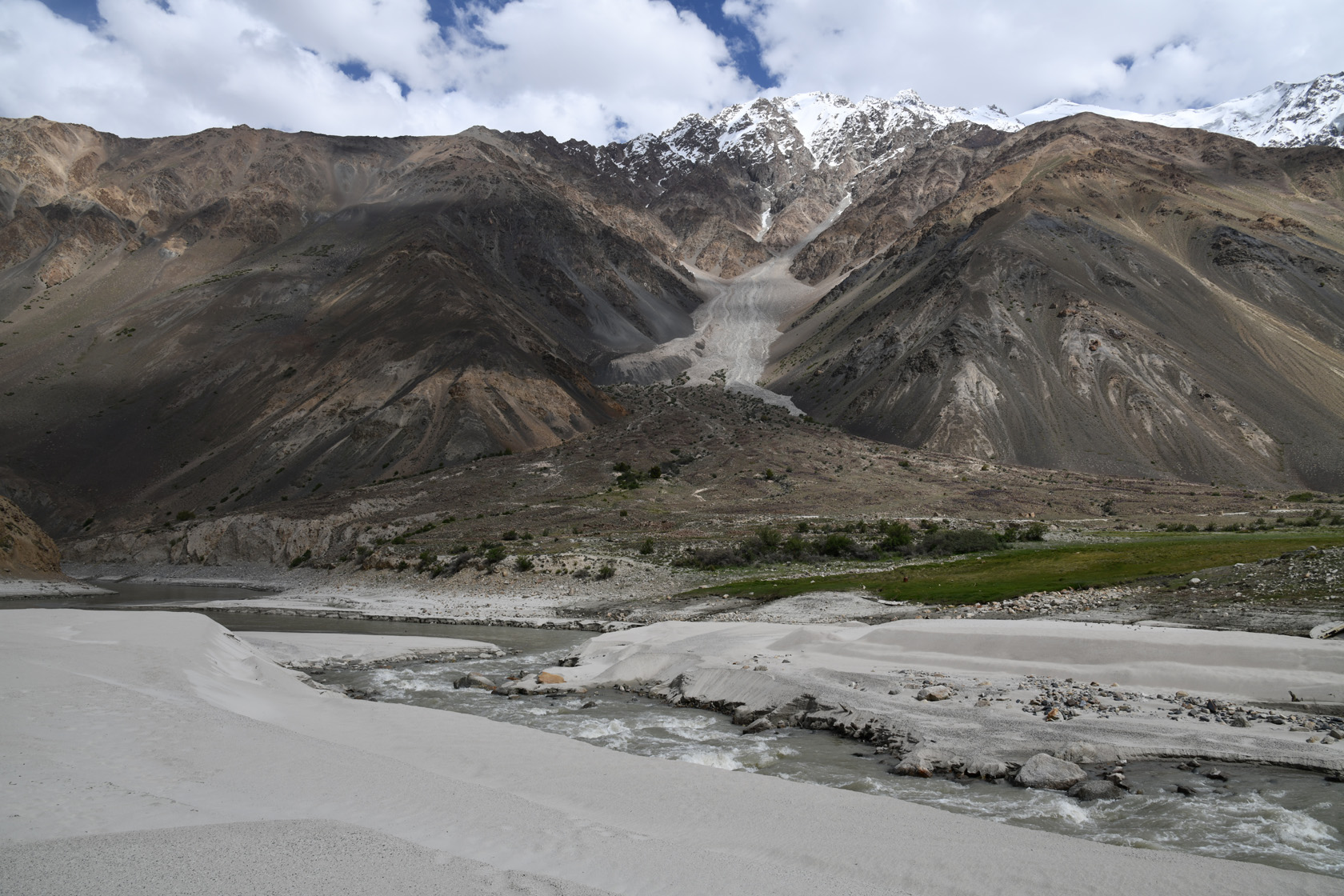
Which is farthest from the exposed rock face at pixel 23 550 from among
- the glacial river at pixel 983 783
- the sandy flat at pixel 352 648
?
the glacial river at pixel 983 783

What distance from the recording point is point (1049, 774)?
9500 mm

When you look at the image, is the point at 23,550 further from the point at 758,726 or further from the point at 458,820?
the point at 458,820

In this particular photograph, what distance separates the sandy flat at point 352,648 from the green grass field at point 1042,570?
11.6m

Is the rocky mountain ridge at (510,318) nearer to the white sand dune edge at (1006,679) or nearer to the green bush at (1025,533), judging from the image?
the green bush at (1025,533)

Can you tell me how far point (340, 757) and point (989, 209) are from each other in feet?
417

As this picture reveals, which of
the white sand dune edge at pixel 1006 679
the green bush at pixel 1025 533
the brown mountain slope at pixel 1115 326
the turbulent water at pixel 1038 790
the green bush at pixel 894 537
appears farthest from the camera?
the brown mountain slope at pixel 1115 326

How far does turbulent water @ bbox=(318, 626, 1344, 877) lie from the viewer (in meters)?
7.68

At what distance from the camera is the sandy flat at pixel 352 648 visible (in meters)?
21.0

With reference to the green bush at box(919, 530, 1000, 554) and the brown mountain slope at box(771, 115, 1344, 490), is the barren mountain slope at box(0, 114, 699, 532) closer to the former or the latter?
the brown mountain slope at box(771, 115, 1344, 490)

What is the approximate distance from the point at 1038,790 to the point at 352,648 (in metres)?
19.7

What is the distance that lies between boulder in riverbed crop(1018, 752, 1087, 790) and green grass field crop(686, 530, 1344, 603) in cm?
1558

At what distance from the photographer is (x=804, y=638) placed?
61.0 ft

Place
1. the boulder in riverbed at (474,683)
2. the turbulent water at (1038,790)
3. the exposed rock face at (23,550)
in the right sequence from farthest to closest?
1. the exposed rock face at (23,550)
2. the boulder in riverbed at (474,683)
3. the turbulent water at (1038,790)

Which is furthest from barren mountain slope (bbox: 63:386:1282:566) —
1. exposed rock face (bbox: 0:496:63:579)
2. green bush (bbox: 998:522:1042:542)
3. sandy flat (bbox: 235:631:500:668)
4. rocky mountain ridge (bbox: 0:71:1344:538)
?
sandy flat (bbox: 235:631:500:668)
